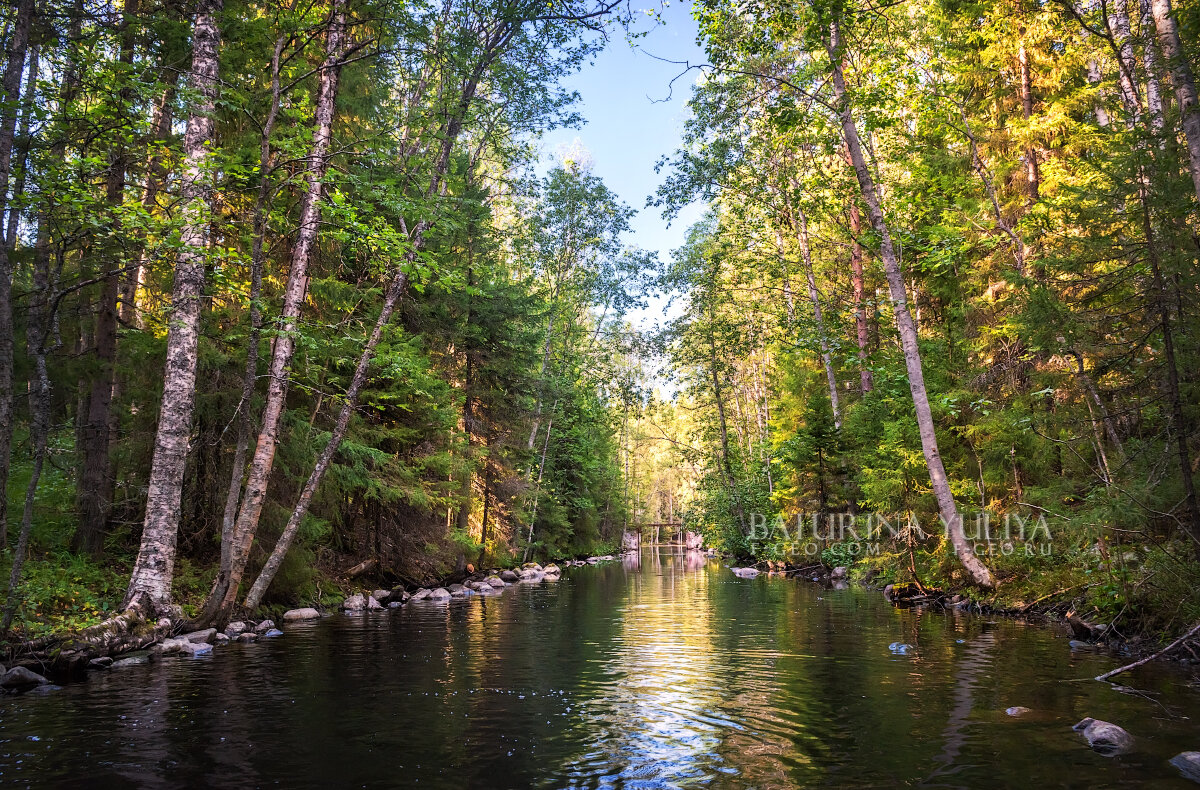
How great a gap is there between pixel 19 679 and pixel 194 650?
7.81 ft

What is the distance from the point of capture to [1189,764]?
429 cm

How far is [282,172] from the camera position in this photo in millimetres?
11961

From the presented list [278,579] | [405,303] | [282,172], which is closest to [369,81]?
[282,172]

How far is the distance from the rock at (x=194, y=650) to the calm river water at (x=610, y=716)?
24cm

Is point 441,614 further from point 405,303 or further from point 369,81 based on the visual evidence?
point 369,81

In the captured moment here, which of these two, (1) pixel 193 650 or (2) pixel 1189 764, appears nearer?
(2) pixel 1189 764

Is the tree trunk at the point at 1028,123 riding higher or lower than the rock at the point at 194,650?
higher

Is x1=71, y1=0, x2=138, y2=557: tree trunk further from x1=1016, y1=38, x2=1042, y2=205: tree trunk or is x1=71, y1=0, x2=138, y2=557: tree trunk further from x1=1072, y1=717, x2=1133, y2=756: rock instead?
x1=1016, y1=38, x2=1042, y2=205: tree trunk

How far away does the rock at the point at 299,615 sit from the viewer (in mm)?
13164

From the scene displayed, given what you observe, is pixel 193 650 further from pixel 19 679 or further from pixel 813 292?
pixel 813 292

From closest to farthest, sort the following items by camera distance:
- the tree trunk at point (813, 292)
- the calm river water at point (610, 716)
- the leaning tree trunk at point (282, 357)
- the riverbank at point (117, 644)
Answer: the calm river water at point (610, 716) < the riverbank at point (117, 644) < the leaning tree trunk at point (282, 357) < the tree trunk at point (813, 292)

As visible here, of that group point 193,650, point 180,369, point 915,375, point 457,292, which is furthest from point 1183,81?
point 457,292

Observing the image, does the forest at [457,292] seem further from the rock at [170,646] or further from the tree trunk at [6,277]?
the rock at [170,646]

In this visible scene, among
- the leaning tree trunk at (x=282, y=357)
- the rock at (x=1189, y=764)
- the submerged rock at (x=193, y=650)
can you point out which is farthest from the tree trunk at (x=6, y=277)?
the rock at (x=1189, y=764)
